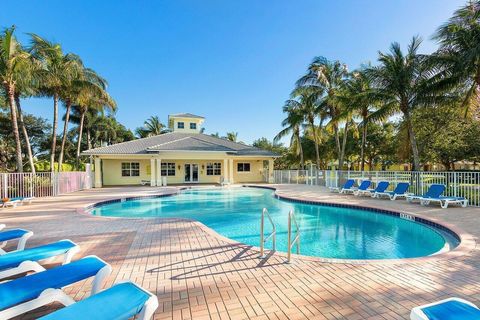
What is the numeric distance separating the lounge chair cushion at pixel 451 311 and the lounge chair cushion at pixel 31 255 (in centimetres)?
483

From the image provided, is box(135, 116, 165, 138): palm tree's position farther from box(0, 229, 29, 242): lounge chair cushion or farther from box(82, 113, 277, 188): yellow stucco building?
box(0, 229, 29, 242): lounge chair cushion

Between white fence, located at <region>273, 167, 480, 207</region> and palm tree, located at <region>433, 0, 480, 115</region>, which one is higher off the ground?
palm tree, located at <region>433, 0, 480, 115</region>

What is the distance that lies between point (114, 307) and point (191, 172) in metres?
23.1

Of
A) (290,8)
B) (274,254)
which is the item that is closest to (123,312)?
(274,254)

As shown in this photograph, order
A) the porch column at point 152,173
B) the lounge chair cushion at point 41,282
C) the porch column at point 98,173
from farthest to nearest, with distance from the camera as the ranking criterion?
the porch column at point 152,173
the porch column at point 98,173
the lounge chair cushion at point 41,282

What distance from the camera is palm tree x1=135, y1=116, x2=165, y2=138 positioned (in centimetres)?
4400

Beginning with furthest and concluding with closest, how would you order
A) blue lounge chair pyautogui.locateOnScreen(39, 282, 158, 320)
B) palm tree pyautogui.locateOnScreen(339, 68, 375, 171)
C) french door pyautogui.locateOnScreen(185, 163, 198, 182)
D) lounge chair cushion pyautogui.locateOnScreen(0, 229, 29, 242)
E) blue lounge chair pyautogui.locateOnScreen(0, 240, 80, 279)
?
1. french door pyautogui.locateOnScreen(185, 163, 198, 182)
2. palm tree pyautogui.locateOnScreen(339, 68, 375, 171)
3. lounge chair cushion pyautogui.locateOnScreen(0, 229, 29, 242)
4. blue lounge chair pyautogui.locateOnScreen(0, 240, 80, 279)
5. blue lounge chair pyautogui.locateOnScreen(39, 282, 158, 320)

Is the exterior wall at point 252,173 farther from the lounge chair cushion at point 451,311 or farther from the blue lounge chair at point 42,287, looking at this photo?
the lounge chair cushion at point 451,311

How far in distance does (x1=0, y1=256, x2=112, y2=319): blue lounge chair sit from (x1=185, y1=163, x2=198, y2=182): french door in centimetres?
2179

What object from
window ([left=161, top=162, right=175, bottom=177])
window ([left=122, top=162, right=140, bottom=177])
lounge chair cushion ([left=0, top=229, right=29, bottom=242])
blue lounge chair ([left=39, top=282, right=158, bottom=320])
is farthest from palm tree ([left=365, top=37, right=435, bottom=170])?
window ([left=122, top=162, right=140, bottom=177])

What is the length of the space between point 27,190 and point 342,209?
618 inches

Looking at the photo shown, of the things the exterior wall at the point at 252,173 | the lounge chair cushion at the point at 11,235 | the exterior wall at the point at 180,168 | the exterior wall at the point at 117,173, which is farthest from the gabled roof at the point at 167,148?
the lounge chair cushion at the point at 11,235

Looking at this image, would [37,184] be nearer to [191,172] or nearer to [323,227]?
[191,172]

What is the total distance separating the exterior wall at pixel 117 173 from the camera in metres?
22.6
